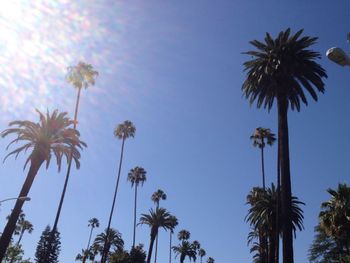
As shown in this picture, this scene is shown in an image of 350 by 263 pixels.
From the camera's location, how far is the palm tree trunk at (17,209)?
116 feet

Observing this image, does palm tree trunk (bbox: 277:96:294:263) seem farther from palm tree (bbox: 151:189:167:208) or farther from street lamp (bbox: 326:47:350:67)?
palm tree (bbox: 151:189:167:208)

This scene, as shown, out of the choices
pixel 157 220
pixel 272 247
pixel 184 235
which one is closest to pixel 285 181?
pixel 272 247

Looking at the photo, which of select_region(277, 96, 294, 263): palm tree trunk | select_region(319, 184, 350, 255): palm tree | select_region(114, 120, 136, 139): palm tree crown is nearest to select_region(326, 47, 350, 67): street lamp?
select_region(277, 96, 294, 263): palm tree trunk

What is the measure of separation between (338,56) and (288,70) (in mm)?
27020

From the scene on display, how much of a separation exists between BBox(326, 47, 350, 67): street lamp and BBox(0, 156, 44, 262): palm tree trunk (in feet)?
105

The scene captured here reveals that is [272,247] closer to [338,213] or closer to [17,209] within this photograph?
[338,213]

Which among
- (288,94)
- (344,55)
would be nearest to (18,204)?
(288,94)

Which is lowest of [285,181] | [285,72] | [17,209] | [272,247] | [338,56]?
[338,56]

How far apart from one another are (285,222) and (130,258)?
4311 cm

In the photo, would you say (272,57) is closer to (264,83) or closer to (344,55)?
(264,83)

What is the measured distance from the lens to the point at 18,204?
119 ft

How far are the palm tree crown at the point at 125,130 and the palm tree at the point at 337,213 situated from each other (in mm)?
48720

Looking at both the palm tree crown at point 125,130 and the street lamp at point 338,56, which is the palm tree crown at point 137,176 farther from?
the street lamp at point 338,56

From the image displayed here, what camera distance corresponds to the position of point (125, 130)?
79688mm
